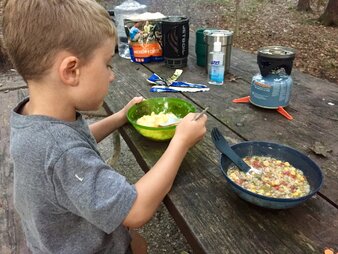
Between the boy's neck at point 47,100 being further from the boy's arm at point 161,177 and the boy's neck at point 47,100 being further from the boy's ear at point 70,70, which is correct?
the boy's arm at point 161,177

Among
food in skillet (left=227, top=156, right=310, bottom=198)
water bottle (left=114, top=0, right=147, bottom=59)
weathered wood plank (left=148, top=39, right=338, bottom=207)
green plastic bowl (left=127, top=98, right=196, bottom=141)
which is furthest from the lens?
water bottle (left=114, top=0, right=147, bottom=59)

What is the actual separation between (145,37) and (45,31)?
126 cm

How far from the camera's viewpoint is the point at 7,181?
6.07 feet

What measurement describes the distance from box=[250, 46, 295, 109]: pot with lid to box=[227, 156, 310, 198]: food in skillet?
0.46m

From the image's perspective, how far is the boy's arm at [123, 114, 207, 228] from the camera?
89 centimetres

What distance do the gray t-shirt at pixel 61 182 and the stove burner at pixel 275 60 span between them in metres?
0.85

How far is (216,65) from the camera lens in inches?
69.8

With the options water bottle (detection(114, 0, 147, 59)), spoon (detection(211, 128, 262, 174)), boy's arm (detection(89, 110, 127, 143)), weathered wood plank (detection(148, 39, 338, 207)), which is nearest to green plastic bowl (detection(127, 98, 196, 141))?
boy's arm (detection(89, 110, 127, 143))

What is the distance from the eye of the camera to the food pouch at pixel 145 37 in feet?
6.65

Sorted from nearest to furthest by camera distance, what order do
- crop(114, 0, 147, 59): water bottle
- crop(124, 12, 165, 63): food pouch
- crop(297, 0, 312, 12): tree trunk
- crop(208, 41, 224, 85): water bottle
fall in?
crop(208, 41, 224, 85): water bottle
crop(124, 12, 165, 63): food pouch
crop(114, 0, 147, 59): water bottle
crop(297, 0, 312, 12): tree trunk

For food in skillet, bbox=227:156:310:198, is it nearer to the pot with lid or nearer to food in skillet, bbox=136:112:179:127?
food in skillet, bbox=136:112:179:127

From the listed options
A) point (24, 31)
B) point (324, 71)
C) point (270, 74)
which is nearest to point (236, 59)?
point (270, 74)

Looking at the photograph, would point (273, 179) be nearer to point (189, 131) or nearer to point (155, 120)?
point (189, 131)

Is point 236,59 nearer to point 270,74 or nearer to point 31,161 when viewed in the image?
point 270,74
